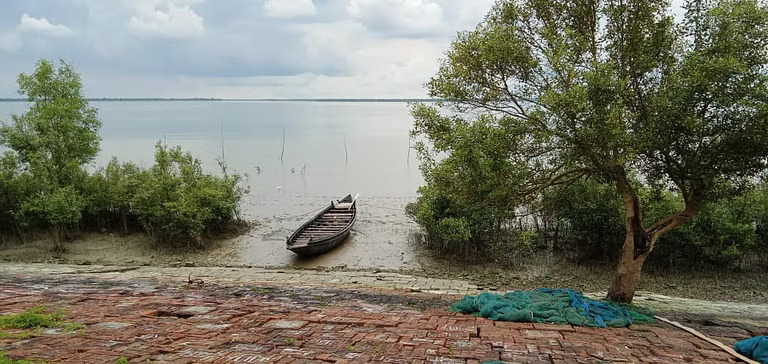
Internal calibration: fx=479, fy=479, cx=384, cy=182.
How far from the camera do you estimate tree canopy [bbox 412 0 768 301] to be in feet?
25.3

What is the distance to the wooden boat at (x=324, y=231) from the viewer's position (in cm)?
1678

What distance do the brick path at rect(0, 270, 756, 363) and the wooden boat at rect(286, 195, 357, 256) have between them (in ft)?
21.2

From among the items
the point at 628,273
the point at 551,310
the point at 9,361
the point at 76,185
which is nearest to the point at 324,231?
the point at 76,185

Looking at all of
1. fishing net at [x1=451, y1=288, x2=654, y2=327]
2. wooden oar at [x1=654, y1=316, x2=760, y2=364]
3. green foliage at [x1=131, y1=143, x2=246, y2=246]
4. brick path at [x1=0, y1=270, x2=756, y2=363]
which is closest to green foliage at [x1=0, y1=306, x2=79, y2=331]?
brick path at [x1=0, y1=270, x2=756, y2=363]

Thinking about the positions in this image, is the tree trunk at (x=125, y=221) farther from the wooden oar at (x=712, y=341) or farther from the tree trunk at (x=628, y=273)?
the wooden oar at (x=712, y=341)

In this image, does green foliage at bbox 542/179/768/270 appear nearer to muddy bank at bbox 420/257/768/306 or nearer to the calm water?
muddy bank at bbox 420/257/768/306

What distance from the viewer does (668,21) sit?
28.7 ft

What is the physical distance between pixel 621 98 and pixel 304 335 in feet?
21.5

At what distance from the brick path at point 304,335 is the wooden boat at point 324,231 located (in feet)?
21.2

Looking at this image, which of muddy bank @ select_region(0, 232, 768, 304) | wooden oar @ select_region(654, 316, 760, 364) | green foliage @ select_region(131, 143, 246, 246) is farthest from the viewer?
green foliage @ select_region(131, 143, 246, 246)

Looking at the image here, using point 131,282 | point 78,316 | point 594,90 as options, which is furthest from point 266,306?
point 594,90

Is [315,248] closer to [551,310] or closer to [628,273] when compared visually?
[551,310]

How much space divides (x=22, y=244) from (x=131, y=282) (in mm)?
8660

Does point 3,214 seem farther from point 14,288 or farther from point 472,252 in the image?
point 472,252
